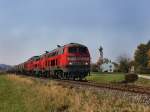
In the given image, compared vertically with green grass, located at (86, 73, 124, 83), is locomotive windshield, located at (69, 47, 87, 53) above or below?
above

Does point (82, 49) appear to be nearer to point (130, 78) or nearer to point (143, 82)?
point (143, 82)

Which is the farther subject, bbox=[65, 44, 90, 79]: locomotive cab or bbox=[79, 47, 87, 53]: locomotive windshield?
bbox=[79, 47, 87, 53]: locomotive windshield

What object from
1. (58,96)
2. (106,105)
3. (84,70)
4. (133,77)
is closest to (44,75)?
(133,77)

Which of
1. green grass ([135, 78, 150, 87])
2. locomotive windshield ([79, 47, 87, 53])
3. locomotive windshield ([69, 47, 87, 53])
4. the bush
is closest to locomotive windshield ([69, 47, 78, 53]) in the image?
locomotive windshield ([69, 47, 87, 53])

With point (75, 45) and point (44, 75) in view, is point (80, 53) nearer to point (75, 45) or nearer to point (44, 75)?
point (75, 45)

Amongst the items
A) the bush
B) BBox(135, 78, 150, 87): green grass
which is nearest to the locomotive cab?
BBox(135, 78, 150, 87): green grass

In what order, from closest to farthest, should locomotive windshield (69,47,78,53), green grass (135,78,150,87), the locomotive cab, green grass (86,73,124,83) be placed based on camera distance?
the locomotive cab
locomotive windshield (69,47,78,53)
green grass (135,78,150,87)
green grass (86,73,124,83)

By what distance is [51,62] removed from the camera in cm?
4772

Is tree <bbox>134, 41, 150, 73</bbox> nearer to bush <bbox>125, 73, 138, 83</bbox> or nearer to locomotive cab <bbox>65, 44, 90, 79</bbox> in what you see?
bush <bbox>125, 73, 138, 83</bbox>

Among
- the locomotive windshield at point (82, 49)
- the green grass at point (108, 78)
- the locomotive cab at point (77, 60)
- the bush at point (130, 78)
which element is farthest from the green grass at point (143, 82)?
the locomotive windshield at point (82, 49)

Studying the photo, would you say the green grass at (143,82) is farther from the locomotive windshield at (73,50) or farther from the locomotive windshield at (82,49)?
the locomotive windshield at (73,50)

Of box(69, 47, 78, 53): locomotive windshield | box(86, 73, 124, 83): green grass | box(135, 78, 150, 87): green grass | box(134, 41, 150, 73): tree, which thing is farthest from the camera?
box(134, 41, 150, 73): tree

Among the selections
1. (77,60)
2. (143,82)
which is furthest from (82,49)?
(143,82)

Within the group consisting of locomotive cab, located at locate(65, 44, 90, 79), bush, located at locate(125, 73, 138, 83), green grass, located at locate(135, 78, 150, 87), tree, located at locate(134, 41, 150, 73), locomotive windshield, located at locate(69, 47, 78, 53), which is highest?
tree, located at locate(134, 41, 150, 73)
